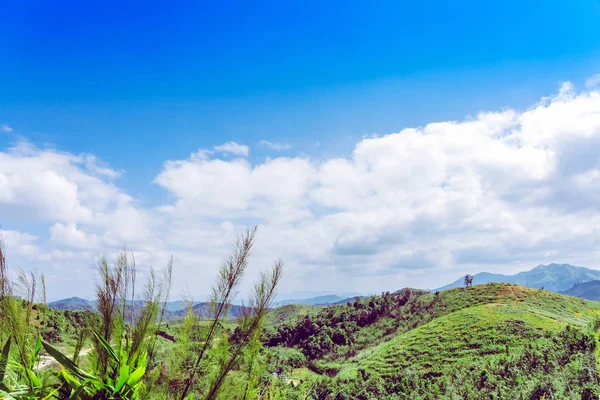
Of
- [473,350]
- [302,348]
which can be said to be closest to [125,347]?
[473,350]

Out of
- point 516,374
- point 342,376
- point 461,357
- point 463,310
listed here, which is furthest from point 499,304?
point 516,374

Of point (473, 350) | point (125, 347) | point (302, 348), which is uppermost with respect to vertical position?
point (125, 347)

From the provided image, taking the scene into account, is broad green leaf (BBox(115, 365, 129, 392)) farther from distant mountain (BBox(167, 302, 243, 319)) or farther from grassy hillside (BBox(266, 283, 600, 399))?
grassy hillside (BBox(266, 283, 600, 399))

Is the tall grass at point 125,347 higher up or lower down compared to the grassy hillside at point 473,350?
higher up

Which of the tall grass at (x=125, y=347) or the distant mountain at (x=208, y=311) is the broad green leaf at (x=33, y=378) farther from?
the distant mountain at (x=208, y=311)

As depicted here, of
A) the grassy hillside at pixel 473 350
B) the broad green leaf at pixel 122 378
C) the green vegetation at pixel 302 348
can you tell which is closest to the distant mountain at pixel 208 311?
the green vegetation at pixel 302 348

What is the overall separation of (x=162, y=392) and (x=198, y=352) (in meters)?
0.68

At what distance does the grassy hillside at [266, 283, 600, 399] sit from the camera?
15625 millimetres

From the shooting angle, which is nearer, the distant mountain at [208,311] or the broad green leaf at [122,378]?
the broad green leaf at [122,378]

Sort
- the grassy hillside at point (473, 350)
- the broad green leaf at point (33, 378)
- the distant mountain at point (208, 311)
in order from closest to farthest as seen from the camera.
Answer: the broad green leaf at point (33, 378) < the distant mountain at point (208, 311) < the grassy hillside at point (473, 350)

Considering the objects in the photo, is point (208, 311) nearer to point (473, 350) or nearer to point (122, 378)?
point (122, 378)

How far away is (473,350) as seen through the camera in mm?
30250

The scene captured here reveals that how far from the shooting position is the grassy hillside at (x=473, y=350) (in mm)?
15625

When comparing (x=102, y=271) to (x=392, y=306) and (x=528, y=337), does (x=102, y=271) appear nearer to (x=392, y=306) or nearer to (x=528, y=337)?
(x=528, y=337)
